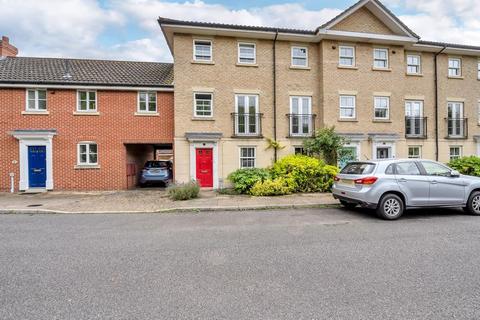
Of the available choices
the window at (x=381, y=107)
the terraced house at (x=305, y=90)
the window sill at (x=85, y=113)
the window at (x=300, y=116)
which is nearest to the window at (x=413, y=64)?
the terraced house at (x=305, y=90)

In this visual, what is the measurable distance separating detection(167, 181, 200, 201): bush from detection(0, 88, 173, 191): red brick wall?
429cm

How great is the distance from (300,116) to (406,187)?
799 cm

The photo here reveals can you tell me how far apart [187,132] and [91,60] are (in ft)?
29.8

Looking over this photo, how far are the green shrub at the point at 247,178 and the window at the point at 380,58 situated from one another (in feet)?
31.7

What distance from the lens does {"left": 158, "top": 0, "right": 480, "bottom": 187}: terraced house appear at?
43.8 ft

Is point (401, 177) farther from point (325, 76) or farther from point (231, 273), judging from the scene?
point (325, 76)

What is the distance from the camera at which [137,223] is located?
702 cm

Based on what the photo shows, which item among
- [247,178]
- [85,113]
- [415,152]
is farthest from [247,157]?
[415,152]

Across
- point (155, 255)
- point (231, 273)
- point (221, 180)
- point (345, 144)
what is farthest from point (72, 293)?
point (345, 144)

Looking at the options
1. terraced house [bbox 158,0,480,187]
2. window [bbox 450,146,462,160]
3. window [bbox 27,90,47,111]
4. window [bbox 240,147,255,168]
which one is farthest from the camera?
window [bbox 450,146,462,160]

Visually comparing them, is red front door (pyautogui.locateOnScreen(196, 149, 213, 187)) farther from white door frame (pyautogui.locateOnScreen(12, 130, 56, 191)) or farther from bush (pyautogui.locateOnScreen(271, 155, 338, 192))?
white door frame (pyautogui.locateOnScreen(12, 130, 56, 191))

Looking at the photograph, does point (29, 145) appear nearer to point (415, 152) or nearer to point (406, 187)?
point (406, 187)

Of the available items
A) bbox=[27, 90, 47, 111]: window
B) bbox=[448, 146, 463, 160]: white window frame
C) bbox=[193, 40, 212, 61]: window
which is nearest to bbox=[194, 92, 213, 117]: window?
bbox=[193, 40, 212, 61]: window

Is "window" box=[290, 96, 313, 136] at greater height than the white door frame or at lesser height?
greater
